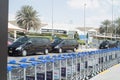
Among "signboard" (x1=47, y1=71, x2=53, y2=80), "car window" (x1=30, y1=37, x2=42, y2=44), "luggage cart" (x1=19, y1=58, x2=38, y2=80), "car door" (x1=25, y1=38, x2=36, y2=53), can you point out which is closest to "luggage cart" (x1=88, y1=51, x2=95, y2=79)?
"signboard" (x1=47, y1=71, x2=53, y2=80)

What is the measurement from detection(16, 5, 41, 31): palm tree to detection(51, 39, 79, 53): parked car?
40.9 meters

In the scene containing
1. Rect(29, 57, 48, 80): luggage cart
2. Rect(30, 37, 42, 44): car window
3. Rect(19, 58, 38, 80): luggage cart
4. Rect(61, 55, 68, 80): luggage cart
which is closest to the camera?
Rect(19, 58, 38, 80): luggage cart

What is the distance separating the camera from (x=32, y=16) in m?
77.1

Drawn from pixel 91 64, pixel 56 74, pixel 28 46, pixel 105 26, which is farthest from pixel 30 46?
pixel 105 26

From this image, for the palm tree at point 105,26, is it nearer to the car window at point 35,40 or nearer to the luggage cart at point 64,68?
the car window at point 35,40

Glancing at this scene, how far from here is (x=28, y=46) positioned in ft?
88.3

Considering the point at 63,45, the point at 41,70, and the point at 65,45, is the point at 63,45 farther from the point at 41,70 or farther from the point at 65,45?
the point at 41,70

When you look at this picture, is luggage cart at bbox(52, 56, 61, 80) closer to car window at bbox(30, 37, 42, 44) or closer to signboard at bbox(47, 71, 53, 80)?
signboard at bbox(47, 71, 53, 80)

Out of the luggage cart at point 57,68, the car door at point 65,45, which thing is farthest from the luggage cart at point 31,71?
the car door at point 65,45

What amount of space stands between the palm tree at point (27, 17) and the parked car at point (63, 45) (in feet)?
134

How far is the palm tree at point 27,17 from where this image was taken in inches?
3007

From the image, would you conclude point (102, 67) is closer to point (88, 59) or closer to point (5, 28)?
point (88, 59)

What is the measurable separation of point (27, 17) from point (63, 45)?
144ft

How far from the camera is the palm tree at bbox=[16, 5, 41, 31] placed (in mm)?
76375
